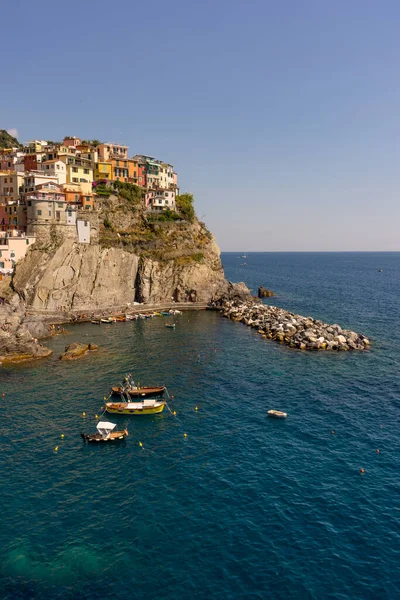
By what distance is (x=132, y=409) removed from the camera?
179ft

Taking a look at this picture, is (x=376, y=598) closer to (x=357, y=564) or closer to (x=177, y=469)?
(x=357, y=564)

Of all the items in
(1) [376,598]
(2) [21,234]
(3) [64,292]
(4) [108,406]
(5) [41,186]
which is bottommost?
(1) [376,598]

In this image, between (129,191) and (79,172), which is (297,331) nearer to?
(129,191)

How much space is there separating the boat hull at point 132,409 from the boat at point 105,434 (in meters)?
5.58

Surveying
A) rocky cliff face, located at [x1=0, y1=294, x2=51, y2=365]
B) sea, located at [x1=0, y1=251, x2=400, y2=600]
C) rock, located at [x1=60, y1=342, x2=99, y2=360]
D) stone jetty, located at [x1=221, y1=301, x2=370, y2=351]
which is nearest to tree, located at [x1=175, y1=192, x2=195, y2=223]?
stone jetty, located at [x1=221, y1=301, x2=370, y2=351]

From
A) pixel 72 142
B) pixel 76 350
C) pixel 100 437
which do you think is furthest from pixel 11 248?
pixel 100 437

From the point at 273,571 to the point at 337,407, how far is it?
28.8m

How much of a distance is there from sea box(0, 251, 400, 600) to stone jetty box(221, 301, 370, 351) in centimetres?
899

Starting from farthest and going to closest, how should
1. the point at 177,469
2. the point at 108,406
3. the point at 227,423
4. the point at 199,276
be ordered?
1. the point at 199,276
2. the point at 108,406
3. the point at 227,423
4. the point at 177,469

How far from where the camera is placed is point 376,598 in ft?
90.5

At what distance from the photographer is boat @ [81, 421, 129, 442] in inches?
1848

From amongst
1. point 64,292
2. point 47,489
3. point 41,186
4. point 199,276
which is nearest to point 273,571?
point 47,489

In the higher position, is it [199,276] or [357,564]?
[199,276]

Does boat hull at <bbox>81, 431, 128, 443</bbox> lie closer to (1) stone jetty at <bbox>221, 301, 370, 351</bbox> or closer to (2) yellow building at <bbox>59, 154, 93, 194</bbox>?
(1) stone jetty at <bbox>221, 301, 370, 351</bbox>
